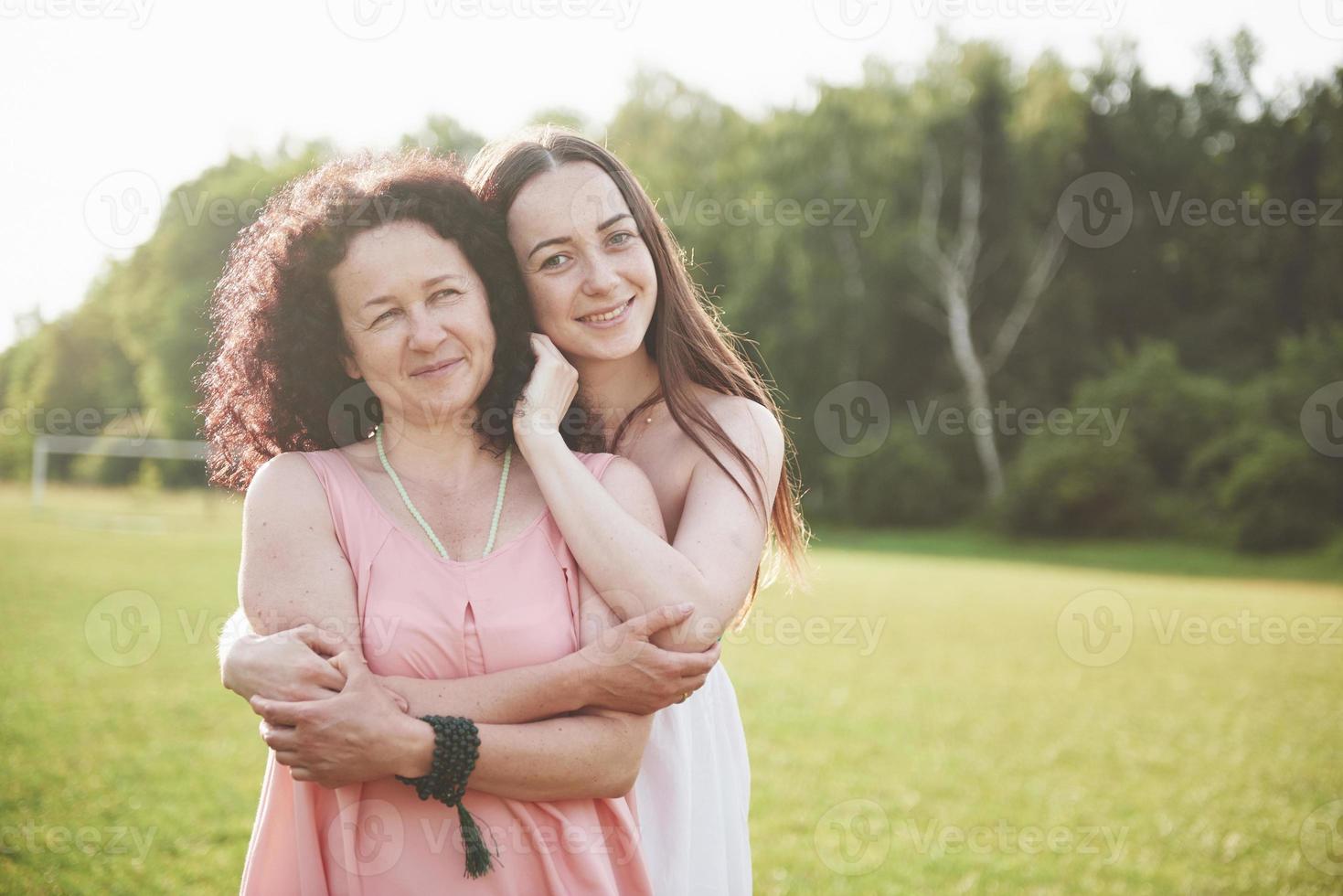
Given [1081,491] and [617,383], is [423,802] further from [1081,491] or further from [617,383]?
[1081,491]

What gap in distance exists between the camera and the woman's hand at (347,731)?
2207mm

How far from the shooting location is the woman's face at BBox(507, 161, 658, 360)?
2957mm

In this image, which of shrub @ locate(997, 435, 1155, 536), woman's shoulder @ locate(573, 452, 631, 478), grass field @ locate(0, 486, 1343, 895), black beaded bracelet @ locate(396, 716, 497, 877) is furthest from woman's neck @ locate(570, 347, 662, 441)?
shrub @ locate(997, 435, 1155, 536)

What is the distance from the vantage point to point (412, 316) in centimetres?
250

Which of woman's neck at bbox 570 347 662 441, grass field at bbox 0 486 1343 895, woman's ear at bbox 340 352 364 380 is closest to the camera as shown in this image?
woman's ear at bbox 340 352 364 380

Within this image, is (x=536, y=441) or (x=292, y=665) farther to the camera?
(x=536, y=441)

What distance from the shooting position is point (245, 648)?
2295 millimetres

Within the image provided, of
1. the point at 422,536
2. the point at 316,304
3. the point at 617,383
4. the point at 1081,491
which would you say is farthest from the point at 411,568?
the point at 1081,491

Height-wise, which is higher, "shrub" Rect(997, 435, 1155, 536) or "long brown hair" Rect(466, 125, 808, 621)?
"long brown hair" Rect(466, 125, 808, 621)

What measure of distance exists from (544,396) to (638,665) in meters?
0.78

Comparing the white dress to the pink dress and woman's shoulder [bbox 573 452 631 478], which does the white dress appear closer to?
the pink dress

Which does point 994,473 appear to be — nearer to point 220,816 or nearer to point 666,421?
point 220,816

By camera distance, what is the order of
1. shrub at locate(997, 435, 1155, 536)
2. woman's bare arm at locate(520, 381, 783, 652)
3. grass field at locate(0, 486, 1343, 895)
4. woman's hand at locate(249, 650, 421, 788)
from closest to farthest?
woman's hand at locate(249, 650, 421, 788) < woman's bare arm at locate(520, 381, 783, 652) < grass field at locate(0, 486, 1343, 895) < shrub at locate(997, 435, 1155, 536)

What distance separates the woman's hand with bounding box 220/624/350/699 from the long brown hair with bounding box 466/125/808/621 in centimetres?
117
